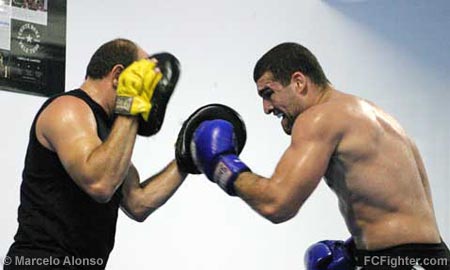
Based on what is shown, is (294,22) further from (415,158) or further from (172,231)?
(415,158)

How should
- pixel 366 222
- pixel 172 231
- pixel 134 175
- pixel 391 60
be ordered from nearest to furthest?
pixel 366 222, pixel 134 175, pixel 172 231, pixel 391 60

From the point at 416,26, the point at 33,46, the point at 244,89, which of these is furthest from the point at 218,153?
the point at 416,26

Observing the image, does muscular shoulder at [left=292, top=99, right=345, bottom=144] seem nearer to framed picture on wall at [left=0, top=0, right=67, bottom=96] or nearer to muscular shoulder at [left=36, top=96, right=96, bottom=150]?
muscular shoulder at [left=36, top=96, right=96, bottom=150]

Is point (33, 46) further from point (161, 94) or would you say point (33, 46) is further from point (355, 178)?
point (355, 178)

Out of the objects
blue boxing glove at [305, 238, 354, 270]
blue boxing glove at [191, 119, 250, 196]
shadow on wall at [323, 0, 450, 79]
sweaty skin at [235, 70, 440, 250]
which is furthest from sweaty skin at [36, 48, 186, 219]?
shadow on wall at [323, 0, 450, 79]

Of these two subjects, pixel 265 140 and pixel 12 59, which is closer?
pixel 12 59

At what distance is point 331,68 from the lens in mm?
4273

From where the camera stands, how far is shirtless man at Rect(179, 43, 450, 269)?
6.98 ft

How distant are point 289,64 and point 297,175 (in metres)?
0.43

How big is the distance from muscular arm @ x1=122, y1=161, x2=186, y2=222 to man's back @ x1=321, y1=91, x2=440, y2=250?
584mm

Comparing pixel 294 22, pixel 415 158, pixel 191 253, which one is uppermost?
pixel 294 22

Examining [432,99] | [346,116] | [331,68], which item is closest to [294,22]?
[331,68]

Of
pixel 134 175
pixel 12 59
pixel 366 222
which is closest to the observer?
pixel 366 222

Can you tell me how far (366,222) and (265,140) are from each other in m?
1.77
